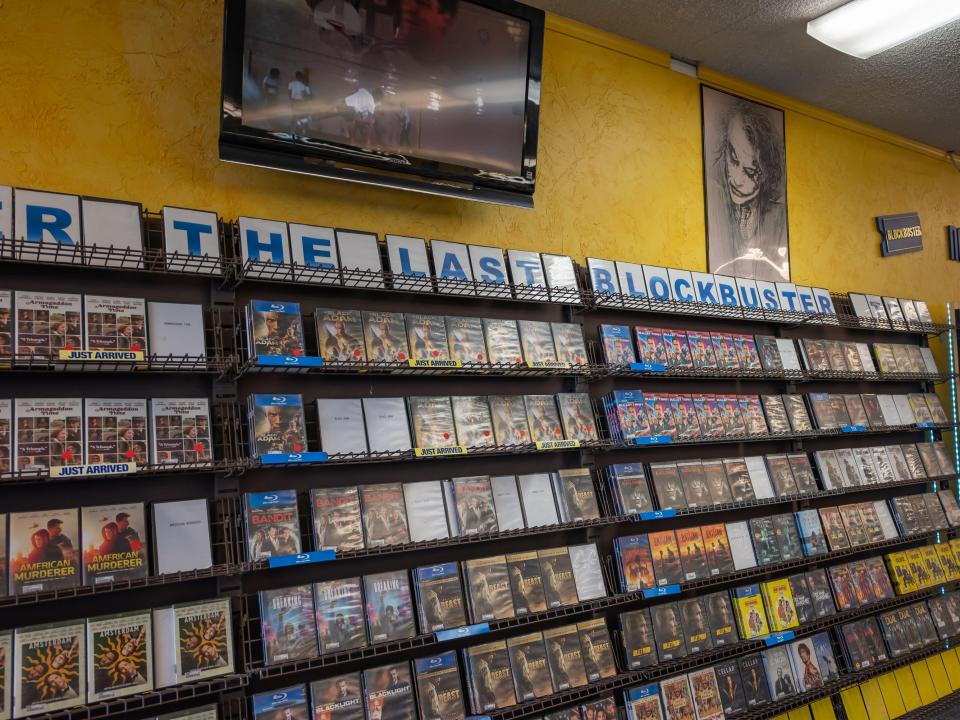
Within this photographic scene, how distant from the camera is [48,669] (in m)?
2.37

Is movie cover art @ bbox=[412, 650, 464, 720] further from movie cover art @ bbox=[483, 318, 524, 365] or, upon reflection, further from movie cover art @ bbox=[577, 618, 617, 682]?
movie cover art @ bbox=[483, 318, 524, 365]

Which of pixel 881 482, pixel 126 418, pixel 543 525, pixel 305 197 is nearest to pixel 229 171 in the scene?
pixel 305 197

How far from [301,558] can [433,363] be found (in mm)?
930

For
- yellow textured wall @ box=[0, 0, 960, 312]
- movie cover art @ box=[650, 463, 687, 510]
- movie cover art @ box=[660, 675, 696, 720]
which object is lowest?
movie cover art @ box=[660, 675, 696, 720]

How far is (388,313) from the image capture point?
328 centimetres

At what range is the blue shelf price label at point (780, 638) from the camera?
404cm

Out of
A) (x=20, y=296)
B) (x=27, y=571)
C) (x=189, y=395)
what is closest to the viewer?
(x=27, y=571)

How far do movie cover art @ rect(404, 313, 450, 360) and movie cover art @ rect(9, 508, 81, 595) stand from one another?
55.1 inches

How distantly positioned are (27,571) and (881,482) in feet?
15.2

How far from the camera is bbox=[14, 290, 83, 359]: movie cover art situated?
2.54m

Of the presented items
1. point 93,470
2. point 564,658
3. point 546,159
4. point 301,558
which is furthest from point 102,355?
point 546,159

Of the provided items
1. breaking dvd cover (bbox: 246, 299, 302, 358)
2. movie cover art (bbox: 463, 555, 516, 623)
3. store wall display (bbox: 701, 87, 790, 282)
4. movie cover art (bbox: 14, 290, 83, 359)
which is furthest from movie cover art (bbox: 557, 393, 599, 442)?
movie cover art (bbox: 14, 290, 83, 359)

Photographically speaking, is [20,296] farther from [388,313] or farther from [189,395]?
[388,313]

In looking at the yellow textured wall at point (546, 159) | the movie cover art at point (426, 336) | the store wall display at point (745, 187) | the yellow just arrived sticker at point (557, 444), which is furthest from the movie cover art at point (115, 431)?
the store wall display at point (745, 187)
